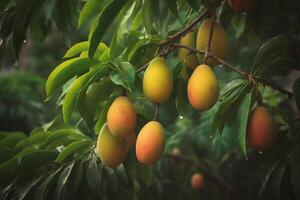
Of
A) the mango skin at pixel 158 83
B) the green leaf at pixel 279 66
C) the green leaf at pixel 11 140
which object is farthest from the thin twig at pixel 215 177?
the mango skin at pixel 158 83

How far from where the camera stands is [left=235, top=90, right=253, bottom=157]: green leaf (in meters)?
1.22

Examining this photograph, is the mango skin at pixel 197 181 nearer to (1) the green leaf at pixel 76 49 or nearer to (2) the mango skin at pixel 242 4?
(1) the green leaf at pixel 76 49

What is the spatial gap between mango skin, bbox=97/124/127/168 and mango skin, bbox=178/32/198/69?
11.0 inches

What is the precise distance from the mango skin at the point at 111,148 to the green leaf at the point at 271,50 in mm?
438

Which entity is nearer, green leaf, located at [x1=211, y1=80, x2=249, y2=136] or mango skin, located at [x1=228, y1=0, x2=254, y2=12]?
mango skin, located at [x1=228, y1=0, x2=254, y2=12]

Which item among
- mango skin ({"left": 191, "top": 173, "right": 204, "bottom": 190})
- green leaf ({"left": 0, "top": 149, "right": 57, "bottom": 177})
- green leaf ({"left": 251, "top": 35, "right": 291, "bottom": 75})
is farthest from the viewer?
mango skin ({"left": 191, "top": 173, "right": 204, "bottom": 190})

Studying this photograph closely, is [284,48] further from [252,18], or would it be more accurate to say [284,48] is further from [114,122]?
[114,122]

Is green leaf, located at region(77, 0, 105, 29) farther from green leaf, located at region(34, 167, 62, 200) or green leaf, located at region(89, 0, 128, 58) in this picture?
green leaf, located at region(34, 167, 62, 200)

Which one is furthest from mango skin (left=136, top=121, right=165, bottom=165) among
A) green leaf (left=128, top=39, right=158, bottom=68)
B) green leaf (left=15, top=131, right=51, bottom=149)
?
green leaf (left=15, top=131, right=51, bottom=149)

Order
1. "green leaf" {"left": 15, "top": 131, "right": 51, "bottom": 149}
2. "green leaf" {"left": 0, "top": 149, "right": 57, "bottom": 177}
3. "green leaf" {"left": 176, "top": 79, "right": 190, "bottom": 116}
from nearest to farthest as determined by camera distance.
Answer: "green leaf" {"left": 176, "top": 79, "right": 190, "bottom": 116}, "green leaf" {"left": 0, "top": 149, "right": 57, "bottom": 177}, "green leaf" {"left": 15, "top": 131, "right": 51, "bottom": 149}

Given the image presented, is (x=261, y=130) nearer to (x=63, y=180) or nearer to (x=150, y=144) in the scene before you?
(x=150, y=144)

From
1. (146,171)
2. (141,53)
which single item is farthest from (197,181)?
(141,53)

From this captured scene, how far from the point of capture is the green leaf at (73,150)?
59.9 inches

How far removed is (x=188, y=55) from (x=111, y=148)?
32cm
